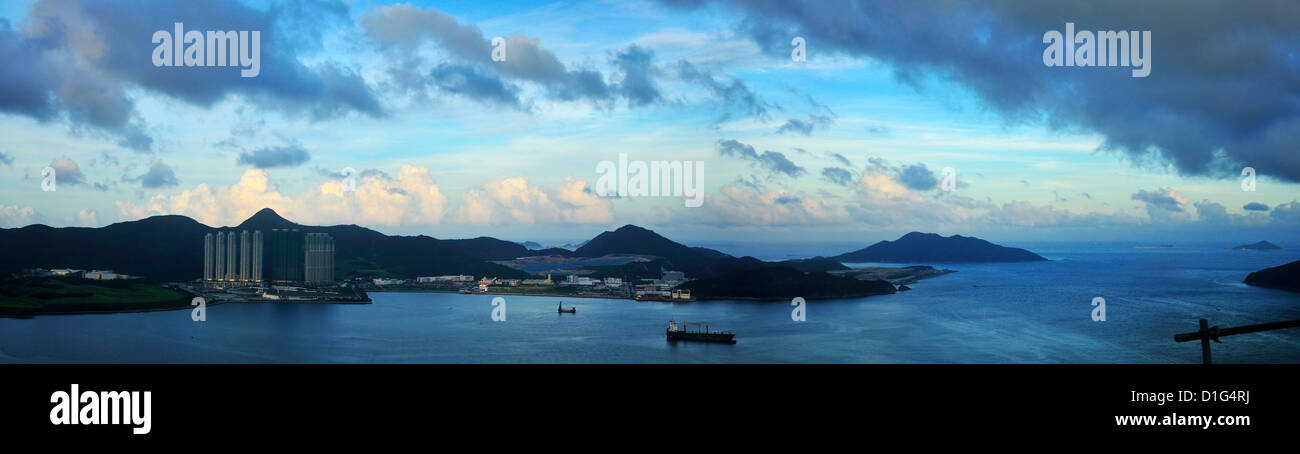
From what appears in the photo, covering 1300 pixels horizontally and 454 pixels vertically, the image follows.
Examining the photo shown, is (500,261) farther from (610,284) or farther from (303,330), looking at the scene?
(303,330)

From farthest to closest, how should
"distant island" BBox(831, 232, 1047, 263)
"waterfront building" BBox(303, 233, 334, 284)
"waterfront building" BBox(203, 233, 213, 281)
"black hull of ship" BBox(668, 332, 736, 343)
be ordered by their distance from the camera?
"distant island" BBox(831, 232, 1047, 263) < "waterfront building" BBox(303, 233, 334, 284) < "waterfront building" BBox(203, 233, 213, 281) < "black hull of ship" BBox(668, 332, 736, 343)

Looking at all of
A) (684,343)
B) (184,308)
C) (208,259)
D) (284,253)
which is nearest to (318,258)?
(284,253)

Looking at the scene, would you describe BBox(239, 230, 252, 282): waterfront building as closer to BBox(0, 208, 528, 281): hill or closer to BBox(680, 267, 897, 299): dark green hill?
BBox(0, 208, 528, 281): hill

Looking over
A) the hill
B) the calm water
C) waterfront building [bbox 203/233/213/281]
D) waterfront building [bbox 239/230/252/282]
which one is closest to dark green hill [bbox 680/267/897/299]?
the calm water

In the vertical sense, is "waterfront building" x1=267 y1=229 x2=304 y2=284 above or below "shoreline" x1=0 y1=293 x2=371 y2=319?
above

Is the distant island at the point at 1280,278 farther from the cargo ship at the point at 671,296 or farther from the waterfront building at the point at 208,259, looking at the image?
the waterfront building at the point at 208,259

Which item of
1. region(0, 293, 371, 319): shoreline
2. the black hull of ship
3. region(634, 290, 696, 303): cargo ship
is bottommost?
the black hull of ship
